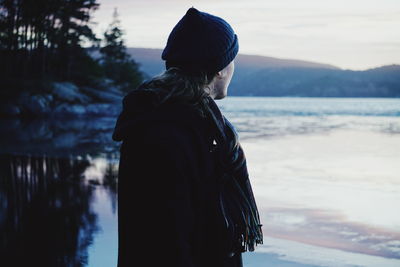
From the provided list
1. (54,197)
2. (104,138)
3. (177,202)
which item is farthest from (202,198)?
(104,138)

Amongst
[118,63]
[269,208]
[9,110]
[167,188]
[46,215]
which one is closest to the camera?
[167,188]

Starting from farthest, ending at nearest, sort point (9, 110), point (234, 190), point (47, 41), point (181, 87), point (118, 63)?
point (118, 63), point (47, 41), point (9, 110), point (234, 190), point (181, 87)

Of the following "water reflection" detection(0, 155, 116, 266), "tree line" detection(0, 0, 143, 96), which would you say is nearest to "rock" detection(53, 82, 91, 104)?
"tree line" detection(0, 0, 143, 96)

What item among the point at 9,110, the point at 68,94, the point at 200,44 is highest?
the point at 200,44

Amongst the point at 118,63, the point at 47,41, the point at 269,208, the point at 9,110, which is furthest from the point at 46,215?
the point at 118,63

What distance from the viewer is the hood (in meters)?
1.89

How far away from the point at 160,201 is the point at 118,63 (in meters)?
63.4

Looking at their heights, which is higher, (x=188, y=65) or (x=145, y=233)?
(x=188, y=65)

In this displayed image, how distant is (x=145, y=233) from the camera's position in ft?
6.16

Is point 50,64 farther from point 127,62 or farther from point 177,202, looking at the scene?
point 177,202

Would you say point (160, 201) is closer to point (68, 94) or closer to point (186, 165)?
point (186, 165)

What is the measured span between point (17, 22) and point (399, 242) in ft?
150

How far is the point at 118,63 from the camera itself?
63.7 metres

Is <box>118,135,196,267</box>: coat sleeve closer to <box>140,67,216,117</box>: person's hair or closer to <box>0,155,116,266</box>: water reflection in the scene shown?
<box>140,67,216,117</box>: person's hair
